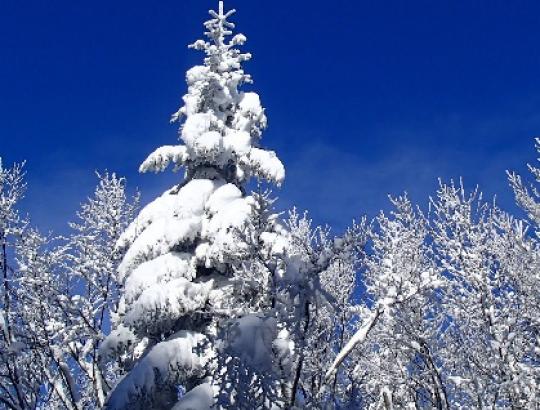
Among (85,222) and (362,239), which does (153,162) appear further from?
(85,222)

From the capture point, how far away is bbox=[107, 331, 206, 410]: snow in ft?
27.6

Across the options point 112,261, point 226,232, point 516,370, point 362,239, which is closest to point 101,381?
point 112,261

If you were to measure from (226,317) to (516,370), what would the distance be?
796 centimetres

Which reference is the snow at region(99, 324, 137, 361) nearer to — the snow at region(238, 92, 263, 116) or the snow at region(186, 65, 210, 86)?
the snow at region(238, 92, 263, 116)

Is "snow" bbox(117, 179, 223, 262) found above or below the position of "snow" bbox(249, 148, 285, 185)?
below

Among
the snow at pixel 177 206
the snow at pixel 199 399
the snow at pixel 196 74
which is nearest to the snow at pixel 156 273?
the snow at pixel 177 206

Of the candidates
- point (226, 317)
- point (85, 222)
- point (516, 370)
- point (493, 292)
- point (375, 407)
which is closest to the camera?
point (226, 317)

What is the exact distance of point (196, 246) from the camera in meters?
10.3

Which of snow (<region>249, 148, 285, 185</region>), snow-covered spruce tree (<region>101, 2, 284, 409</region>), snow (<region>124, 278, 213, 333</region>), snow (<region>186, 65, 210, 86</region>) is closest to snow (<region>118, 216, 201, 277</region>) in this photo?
snow-covered spruce tree (<region>101, 2, 284, 409</region>)

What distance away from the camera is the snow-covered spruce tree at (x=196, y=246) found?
860cm

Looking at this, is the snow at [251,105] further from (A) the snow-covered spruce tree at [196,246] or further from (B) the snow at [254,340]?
(B) the snow at [254,340]

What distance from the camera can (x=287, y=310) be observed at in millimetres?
6246

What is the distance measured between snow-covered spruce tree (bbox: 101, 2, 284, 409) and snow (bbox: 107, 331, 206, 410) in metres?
0.01

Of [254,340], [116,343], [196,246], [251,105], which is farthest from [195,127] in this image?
[254,340]
